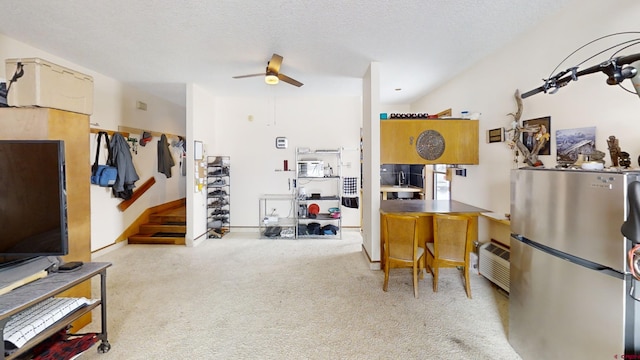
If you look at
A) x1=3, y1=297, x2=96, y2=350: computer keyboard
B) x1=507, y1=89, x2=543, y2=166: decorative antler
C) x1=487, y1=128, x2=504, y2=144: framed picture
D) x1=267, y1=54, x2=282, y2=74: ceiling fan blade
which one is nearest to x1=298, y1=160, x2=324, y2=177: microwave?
x1=267, y1=54, x2=282, y2=74: ceiling fan blade

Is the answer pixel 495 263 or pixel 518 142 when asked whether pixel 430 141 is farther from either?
pixel 495 263

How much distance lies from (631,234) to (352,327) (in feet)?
6.10

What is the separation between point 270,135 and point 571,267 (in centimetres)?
487

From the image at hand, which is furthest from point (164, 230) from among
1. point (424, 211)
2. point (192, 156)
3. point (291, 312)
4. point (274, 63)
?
point (424, 211)

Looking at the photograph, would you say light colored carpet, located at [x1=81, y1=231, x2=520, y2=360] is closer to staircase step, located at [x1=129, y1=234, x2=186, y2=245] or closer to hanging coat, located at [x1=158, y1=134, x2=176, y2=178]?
staircase step, located at [x1=129, y1=234, x2=186, y2=245]

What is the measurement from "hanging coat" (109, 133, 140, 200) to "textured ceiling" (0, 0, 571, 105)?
1.01 metres

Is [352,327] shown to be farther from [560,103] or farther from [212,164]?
[212,164]

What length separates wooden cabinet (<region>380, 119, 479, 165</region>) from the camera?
3.54 meters

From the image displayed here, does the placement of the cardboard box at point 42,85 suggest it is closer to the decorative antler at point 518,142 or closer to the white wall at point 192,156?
the white wall at point 192,156

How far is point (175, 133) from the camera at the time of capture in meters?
5.98

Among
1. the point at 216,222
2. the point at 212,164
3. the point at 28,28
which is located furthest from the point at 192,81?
the point at 216,222

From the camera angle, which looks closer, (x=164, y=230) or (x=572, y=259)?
(x=572, y=259)

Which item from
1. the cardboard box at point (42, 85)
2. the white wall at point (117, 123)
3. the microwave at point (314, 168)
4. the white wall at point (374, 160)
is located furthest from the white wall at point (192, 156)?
the white wall at point (374, 160)

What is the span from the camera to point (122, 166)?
4211 millimetres
